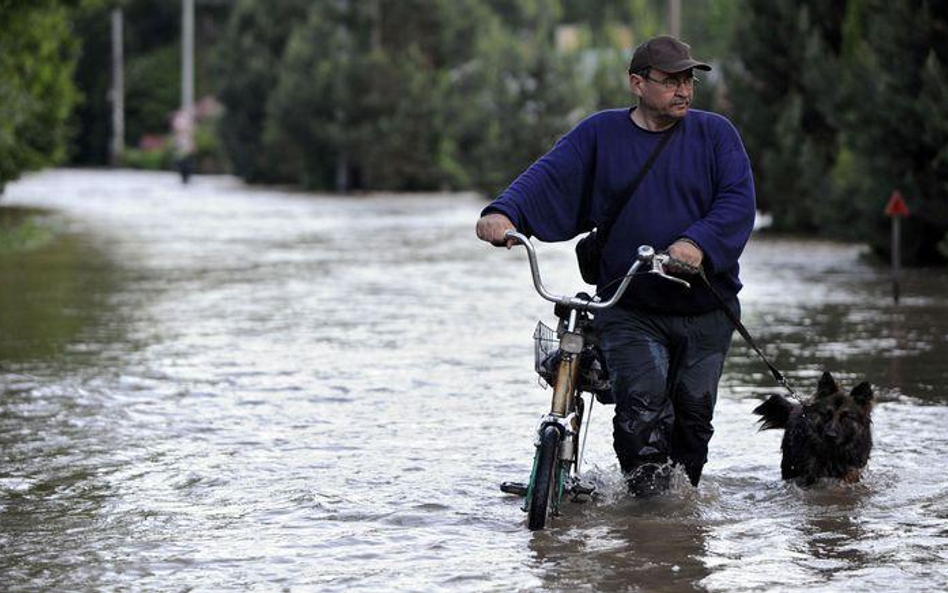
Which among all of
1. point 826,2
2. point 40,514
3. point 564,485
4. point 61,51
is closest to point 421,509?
point 564,485

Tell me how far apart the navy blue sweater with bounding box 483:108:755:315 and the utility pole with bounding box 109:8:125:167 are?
261 feet

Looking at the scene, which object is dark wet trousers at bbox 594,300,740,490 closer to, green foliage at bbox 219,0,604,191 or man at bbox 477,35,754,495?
man at bbox 477,35,754,495

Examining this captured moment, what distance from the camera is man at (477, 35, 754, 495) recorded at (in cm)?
735

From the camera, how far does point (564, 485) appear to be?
24.7ft

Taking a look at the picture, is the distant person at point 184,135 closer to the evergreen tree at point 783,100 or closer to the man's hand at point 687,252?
the evergreen tree at point 783,100

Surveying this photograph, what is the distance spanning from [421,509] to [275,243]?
19455mm

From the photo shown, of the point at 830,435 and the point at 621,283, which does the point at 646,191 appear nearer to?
the point at 621,283

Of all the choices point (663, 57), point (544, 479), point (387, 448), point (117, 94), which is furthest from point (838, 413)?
point (117, 94)

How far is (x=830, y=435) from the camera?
8.00 meters

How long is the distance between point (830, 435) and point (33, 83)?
2920 cm

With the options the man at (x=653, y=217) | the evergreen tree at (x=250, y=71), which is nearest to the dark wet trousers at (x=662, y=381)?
the man at (x=653, y=217)

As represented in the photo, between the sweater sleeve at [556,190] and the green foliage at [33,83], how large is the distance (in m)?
18.6

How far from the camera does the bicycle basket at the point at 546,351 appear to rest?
7250 mm

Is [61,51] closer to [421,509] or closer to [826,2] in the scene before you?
[826,2]
